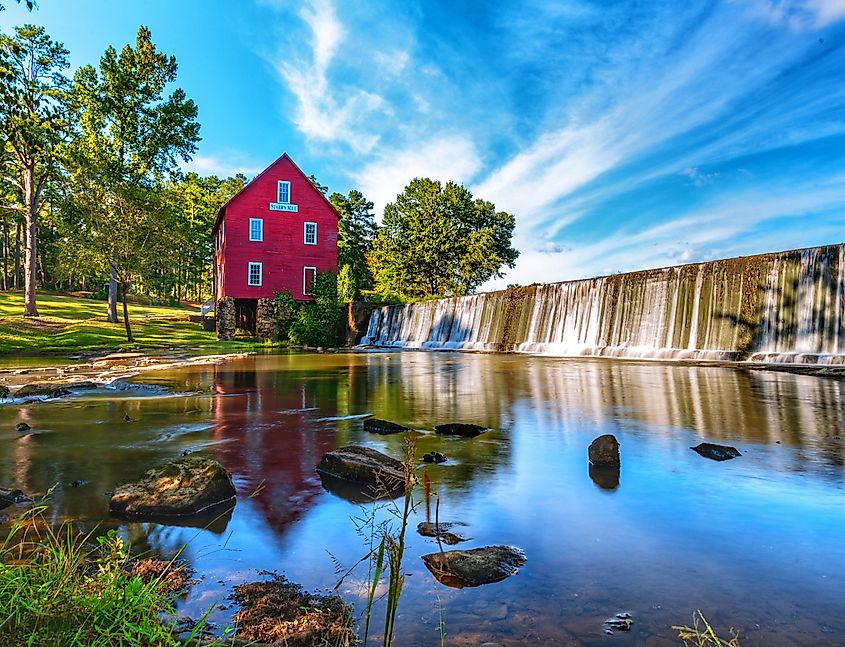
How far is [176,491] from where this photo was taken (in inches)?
169

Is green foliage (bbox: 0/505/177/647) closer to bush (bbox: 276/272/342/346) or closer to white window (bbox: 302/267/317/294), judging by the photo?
bush (bbox: 276/272/342/346)

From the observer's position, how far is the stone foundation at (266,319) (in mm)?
39844

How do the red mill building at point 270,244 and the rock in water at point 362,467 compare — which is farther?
the red mill building at point 270,244

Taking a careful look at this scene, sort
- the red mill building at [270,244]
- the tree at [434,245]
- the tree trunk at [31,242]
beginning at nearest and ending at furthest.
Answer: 1. the tree trunk at [31,242]
2. the red mill building at [270,244]
3. the tree at [434,245]

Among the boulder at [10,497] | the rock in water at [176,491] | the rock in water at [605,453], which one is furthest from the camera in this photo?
the rock in water at [605,453]

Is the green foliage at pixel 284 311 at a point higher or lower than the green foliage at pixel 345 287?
lower

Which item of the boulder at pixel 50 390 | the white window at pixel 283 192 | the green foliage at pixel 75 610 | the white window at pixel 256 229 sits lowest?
the boulder at pixel 50 390

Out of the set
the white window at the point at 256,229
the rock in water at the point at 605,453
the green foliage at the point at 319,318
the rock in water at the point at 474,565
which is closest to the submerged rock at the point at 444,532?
the rock in water at the point at 474,565

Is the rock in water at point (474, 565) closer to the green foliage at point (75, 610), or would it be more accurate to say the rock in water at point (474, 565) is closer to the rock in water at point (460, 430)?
the green foliage at point (75, 610)

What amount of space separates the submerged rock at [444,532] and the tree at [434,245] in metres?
50.6

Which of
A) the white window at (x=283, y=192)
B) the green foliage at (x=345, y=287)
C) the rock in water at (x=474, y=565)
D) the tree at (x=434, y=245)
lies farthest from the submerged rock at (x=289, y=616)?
the tree at (x=434, y=245)

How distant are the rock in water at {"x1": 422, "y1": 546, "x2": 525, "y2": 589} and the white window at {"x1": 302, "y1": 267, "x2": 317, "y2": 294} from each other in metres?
38.6

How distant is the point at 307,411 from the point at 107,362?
51.6 ft

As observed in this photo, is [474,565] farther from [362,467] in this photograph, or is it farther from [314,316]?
[314,316]
